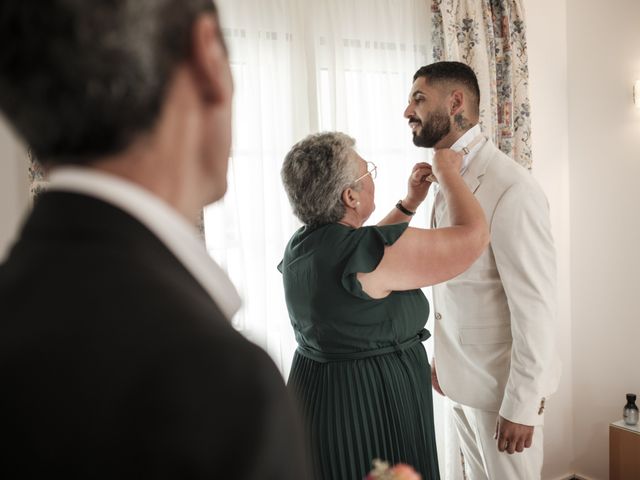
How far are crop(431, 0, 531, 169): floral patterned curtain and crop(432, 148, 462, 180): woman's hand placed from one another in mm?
1154

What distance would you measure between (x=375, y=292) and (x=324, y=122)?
4.06 feet

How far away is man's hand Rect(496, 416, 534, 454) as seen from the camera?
1.76 meters

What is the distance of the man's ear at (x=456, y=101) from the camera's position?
203 cm

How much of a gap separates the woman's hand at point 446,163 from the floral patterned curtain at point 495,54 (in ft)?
3.79

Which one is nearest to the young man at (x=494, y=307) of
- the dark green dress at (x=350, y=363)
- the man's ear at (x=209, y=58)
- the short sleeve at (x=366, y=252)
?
the dark green dress at (x=350, y=363)

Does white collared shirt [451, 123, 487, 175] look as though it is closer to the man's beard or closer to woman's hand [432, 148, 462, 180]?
the man's beard

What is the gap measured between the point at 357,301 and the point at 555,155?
230 cm

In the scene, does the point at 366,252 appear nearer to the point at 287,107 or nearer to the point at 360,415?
the point at 360,415

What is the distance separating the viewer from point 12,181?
2.02 metres

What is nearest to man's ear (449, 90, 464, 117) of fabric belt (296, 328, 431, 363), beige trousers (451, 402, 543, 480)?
fabric belt (296, 328, 431, 363)

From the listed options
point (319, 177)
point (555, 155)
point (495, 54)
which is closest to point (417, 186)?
point (319, 177)

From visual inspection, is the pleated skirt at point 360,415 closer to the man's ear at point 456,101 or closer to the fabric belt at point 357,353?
the fabric belt at point 357,353

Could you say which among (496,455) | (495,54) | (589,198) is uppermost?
(495,54)

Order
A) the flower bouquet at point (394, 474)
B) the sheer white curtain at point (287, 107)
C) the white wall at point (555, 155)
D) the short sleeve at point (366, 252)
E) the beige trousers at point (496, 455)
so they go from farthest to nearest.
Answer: the white wall at point (555, 155) → the sheer white curtain at point (287, 107) → the beige trousers at point (496, 455) → the short sleeve at point (366, 252) → the flower bouquet at point (394, 474)
